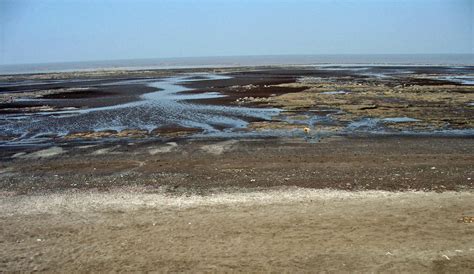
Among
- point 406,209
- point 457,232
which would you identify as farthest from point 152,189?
point 457,232

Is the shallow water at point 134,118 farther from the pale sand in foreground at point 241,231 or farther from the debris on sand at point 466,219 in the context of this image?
the debris on sand at point 466,219

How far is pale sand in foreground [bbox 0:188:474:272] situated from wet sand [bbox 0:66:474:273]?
0.14ft

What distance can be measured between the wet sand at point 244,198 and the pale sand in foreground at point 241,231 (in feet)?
0.14

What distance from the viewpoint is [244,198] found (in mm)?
11859

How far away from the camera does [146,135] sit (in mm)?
22281

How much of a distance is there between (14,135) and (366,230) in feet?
70.6

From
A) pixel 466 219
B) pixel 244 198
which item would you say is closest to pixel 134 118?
pixel 244 198

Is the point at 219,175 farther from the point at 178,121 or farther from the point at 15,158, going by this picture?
the point at 178,121

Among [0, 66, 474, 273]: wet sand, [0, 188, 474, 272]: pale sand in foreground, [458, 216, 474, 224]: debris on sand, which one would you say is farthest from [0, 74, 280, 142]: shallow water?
Result: [458, 216, 474, 224]: debris on sand

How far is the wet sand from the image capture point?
27.4 ft

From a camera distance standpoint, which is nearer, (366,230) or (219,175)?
(366,230)

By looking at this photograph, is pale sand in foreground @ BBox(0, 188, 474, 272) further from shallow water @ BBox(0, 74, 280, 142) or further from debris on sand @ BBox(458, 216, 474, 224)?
shallow water @ BBox(0, 74, 280, 142)

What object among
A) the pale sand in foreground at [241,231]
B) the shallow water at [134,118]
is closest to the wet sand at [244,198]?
the pale sand in foreground at [241,231]

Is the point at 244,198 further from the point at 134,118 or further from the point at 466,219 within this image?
the point at 134,118
